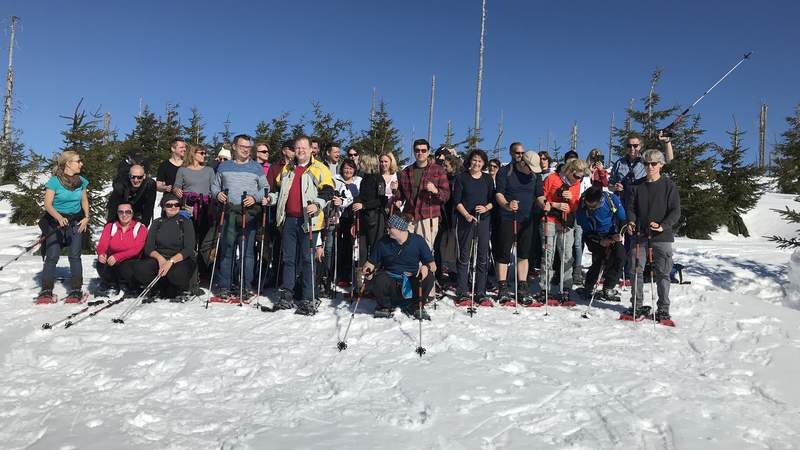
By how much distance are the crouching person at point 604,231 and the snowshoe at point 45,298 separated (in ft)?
28.1

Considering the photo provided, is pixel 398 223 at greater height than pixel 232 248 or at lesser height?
greater

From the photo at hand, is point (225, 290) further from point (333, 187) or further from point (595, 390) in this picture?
point (595, 390)

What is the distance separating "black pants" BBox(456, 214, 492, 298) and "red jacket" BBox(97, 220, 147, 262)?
5.24 meters

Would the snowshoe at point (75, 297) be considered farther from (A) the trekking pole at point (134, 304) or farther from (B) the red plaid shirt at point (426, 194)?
(B) the red plaid shirt at point (426, 194)

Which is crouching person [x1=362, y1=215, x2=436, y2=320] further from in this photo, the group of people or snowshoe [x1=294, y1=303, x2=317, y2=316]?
snowshoe [x1=294, y1=303, x2=317, y2=316]

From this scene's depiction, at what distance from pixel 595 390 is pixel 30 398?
202 inches

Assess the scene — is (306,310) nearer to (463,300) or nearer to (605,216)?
(463,300)

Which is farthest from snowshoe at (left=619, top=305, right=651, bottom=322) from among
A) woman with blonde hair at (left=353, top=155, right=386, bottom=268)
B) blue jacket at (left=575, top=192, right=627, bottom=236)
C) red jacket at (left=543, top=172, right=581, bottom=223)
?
woman with blonde hair at (left=353, top=155, right=386, bottom=268)

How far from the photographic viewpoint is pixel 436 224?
295 inches

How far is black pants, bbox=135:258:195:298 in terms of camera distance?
718cm

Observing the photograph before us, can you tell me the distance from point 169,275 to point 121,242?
37.5 inches

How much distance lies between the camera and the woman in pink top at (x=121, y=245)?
723 cm

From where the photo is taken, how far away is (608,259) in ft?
25.1

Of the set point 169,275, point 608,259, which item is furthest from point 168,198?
point 608,259
